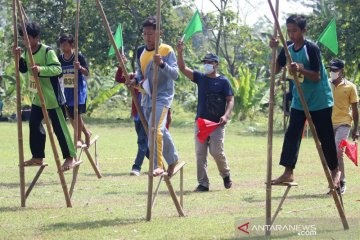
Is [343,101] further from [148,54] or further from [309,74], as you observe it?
[309,74]

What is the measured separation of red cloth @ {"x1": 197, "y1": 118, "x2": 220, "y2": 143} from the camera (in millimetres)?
12523

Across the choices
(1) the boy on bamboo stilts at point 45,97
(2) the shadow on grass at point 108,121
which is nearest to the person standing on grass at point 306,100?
(1) the boy on bamboo stilts at point 45,97

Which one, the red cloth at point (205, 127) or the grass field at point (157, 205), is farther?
the red cloth at point (205, 127)

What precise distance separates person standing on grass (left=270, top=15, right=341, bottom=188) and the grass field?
0.63 meters

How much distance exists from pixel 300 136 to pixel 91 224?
2294 millimetres

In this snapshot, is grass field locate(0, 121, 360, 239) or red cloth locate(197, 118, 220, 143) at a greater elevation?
red cloth locate(197, 118, 220, 143)

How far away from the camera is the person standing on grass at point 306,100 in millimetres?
8922

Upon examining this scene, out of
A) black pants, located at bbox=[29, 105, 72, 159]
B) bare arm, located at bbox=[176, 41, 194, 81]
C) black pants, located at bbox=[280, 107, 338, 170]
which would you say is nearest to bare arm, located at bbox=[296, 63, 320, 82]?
black pants, located at bbox=[280, 107, 338, 170]

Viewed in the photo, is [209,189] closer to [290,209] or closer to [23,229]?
[290,209]

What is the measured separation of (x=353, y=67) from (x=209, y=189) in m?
15.8

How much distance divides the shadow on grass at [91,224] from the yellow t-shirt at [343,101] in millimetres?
4096

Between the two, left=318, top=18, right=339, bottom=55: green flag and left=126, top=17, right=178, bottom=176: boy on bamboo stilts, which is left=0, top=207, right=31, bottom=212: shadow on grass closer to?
left=126, top=17, right=178, bottom=176: boy on bamboo stilts

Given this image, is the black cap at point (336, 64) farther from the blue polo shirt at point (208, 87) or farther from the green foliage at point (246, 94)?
the green foliage at point (246, 94)

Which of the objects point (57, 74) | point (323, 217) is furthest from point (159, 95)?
point (323, 217)
